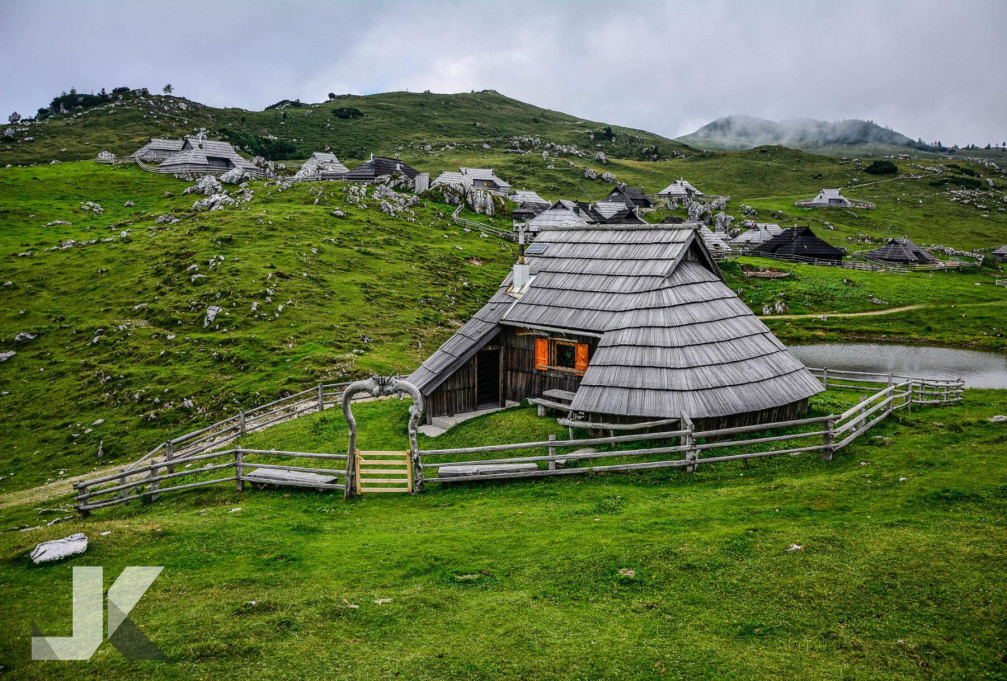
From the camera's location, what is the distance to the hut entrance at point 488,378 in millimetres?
24453

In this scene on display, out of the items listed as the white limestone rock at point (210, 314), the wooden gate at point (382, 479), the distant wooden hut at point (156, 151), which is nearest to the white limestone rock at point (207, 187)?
the distant wooden hut at point (156, 151)

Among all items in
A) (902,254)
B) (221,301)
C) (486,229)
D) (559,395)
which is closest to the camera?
(559,395)

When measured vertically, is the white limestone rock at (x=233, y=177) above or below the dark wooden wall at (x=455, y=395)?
above

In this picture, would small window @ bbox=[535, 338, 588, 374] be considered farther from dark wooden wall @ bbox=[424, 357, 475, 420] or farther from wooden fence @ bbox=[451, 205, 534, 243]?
wooden fence @ bbox=[451, 205, 534, 243]

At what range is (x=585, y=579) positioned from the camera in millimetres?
10242

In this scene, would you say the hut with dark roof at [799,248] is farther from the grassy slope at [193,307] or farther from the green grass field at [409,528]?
the grassy slope at [193,307]

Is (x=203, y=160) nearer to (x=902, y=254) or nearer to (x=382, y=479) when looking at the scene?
(x=382, y=479)

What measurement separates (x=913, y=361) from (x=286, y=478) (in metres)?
43.7

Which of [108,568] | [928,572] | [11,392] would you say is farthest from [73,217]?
[928,572]

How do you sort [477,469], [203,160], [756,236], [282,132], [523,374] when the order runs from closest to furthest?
[477,469]
[523,374]
[203,160]
[756,236]
[282,132]

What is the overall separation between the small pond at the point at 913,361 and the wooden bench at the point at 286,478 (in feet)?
117

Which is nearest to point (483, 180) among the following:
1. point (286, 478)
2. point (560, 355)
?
point (560, 355)

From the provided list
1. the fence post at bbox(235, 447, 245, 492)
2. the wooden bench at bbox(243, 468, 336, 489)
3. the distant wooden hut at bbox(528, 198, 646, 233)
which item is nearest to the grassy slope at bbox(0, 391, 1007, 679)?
the wooden bench at bbox(243, 468, 336, 489)

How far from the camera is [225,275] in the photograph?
3844cm
